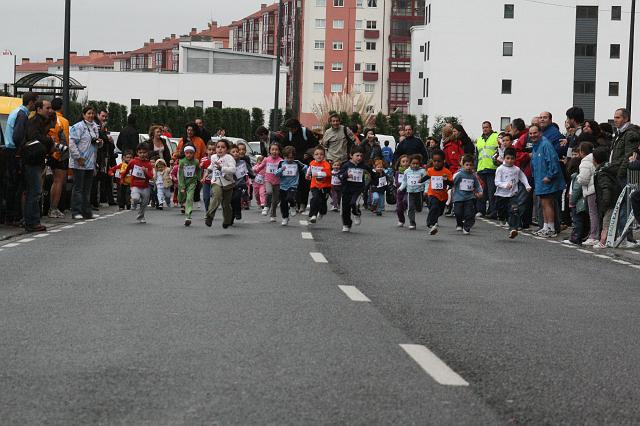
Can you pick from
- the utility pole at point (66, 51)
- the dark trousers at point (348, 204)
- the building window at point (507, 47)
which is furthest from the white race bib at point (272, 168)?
the building window at point (507, 47)

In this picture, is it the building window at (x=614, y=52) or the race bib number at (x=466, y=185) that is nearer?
the race bib number at (x=466, y=185)

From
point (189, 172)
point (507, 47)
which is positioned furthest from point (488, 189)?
point (507, 47)

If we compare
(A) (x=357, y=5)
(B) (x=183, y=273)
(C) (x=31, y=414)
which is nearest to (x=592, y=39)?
(A) (x=357, y=5)

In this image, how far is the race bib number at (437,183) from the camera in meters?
22.9

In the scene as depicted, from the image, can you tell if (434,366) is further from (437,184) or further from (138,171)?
(138,171)

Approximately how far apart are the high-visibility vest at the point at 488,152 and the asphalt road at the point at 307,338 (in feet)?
36.2

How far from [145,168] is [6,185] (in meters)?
2.69

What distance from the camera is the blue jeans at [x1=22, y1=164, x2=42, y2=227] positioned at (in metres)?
20.7

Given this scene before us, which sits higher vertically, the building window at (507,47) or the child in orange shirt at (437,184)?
the building window at (507,47)

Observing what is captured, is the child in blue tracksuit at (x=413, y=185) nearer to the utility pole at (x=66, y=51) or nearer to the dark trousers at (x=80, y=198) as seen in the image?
the dark trousers at (x=80, y=198)

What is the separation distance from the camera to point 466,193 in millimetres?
22688

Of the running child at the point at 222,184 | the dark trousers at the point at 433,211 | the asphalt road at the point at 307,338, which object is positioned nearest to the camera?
the asphalt road at the point at 307,338

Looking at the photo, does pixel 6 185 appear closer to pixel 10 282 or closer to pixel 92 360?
pixel 10 282

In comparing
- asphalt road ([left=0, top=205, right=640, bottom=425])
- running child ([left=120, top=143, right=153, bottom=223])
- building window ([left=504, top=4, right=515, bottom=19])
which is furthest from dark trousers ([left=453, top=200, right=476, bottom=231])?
building window ([left=504, top=4, right=515, bottom=19])
